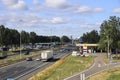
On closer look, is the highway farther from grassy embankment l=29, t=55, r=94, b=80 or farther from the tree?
the tree

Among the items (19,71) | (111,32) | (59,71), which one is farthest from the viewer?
(111,32)

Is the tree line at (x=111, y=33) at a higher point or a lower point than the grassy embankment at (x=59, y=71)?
higher

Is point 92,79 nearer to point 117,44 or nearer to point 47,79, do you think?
point 47,79

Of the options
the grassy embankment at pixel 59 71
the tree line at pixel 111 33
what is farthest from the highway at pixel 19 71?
the tree line at pixel 111 33

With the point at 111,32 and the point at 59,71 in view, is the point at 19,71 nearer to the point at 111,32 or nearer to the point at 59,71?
the point at 59,71

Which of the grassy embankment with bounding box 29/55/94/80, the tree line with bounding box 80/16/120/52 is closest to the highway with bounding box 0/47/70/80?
the grassy embankment with bounding box 29/55/94/80

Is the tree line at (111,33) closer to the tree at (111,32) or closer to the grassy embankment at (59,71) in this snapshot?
the tree at (111,32)

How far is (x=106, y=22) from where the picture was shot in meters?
119

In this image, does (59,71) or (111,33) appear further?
(111,33)

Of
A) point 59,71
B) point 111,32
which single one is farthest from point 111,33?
point 59,71

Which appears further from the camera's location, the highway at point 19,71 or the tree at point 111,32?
the tree at point 111,32

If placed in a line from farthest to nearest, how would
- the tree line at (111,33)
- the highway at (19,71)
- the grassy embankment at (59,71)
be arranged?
the tree line at (111,33) → the highway at (19,71) → the grassy embankment at (59,71)

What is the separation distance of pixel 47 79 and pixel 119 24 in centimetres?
7102

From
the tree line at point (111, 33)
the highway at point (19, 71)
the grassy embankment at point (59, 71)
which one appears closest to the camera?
the grassy embankment at point (59, 71)
